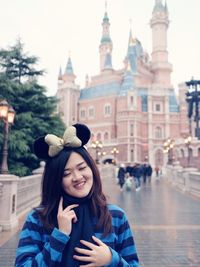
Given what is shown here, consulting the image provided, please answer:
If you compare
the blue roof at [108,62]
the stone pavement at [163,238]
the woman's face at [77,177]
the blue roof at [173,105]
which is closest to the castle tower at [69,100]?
the blue roof at [108,62]

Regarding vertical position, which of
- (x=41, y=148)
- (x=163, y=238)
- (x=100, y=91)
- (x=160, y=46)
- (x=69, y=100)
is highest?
(x=160, y=46)

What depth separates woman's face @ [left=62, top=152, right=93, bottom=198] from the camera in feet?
5.80

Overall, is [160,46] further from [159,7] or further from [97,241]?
[97,241]

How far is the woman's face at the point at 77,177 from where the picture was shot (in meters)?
1.77

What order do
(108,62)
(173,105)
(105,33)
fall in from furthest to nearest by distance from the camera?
(105,33)
(108,62)
(173,105)

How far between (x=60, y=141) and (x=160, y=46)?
2766 inches

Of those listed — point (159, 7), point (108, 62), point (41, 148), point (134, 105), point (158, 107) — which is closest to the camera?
point (41, 148)

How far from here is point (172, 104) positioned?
61.7 metres

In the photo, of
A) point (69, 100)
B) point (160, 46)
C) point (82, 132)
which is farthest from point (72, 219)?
point (160, 46)

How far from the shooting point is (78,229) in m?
1.62

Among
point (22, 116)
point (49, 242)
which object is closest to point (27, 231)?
point (49, 242)

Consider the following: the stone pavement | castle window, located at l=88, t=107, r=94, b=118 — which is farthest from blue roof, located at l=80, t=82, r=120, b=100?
the stone pavement

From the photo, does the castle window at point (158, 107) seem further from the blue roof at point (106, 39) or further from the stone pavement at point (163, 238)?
the stone pavement at point (163, 238)

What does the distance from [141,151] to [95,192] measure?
5757 centimetres
